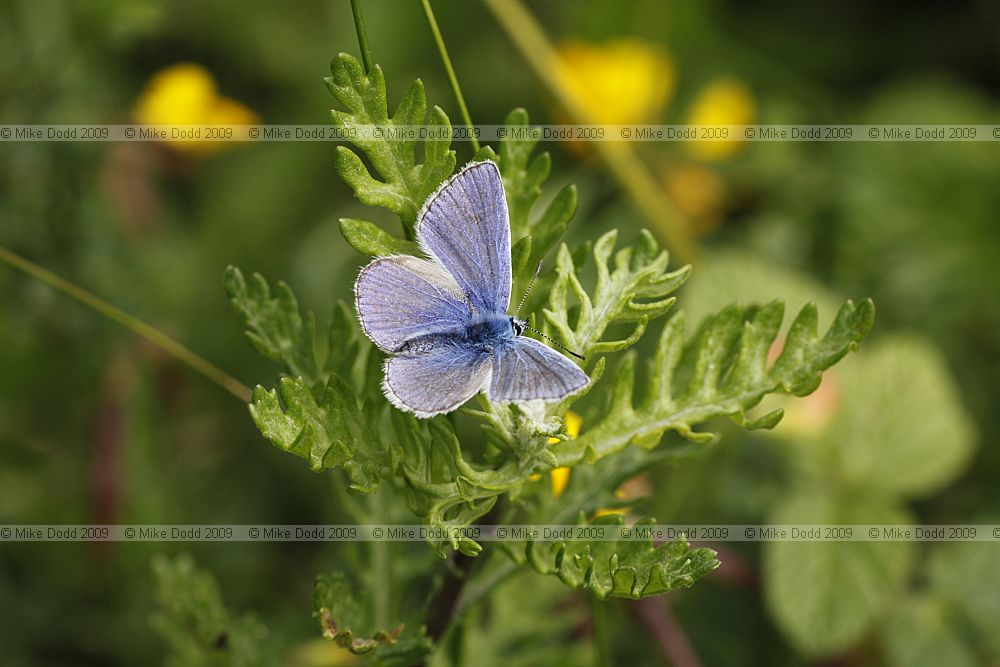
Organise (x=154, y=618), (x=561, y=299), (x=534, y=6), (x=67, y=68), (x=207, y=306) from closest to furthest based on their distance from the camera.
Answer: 1. (x=561, y=299)
2. (x=154, y=618)
3. (x=67, y=68)
4. (x=207, y=306)
5. (x=534, y=6)

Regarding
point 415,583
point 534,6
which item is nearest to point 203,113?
point 534,6

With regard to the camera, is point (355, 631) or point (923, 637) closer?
point (355, 631)

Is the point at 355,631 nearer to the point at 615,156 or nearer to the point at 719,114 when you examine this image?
the point at 615,156

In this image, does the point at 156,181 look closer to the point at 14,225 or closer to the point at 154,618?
the point at 14,225

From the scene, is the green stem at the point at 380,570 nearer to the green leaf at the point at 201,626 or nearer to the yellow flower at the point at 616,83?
the green leaf at the point at 201,626

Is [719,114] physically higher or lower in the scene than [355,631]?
higher

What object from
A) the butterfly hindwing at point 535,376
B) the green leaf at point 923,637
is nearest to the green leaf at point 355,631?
the butterfly hindwing at point 535,376

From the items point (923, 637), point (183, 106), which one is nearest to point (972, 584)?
point (923, 637)
